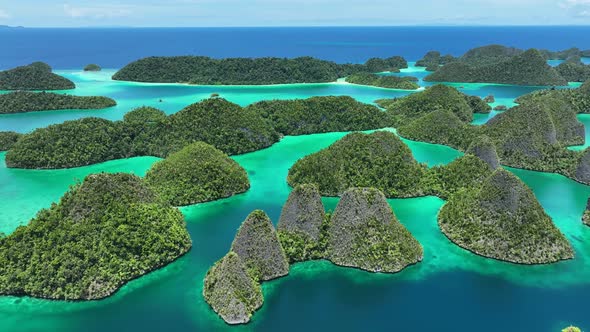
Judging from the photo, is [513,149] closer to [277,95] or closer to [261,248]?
[261,248]

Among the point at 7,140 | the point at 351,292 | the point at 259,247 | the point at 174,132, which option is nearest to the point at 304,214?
the point at 259,247

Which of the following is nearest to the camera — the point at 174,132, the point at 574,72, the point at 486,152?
the point at 486,152

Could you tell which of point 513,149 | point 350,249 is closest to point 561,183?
point 513,149

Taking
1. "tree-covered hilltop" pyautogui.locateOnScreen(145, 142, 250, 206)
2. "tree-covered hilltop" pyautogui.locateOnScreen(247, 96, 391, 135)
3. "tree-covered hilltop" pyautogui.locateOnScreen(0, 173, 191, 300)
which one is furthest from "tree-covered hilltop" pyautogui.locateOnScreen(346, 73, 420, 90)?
"tree-covered hilltop" pyautogui.locateOnScreen(0, 173, 191, 300)

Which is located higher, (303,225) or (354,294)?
(303,225)

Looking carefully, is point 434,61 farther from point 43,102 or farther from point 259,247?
point 259,247

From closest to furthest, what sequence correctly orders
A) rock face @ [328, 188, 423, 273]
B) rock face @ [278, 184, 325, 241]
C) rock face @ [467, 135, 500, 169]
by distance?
rock face @ [328, 188, 423, 273], rock face @ [278, 184, 325, 241], rock face @ [467, 135, 500, 169]

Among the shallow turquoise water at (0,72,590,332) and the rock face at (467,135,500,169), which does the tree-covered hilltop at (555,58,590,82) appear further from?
the shallow turquoise water at (0,72,590,332)
